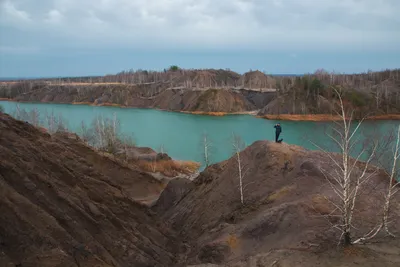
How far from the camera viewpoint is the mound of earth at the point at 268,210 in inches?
501

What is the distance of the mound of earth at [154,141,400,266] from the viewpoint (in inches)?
501

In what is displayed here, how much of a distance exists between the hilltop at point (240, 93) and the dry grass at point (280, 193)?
3892 cm

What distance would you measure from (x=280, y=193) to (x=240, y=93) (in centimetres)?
9475

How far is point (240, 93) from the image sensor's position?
11025 cm

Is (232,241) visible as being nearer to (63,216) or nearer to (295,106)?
(63,216)

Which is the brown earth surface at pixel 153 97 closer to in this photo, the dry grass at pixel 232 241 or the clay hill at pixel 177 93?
the clay hill at pixel 177 93

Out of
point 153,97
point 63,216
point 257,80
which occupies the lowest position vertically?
point 63,216

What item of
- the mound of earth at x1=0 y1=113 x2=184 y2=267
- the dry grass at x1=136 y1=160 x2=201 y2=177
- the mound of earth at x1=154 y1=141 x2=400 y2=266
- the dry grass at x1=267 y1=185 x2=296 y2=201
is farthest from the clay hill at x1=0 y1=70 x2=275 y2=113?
the mound of earth at x1=0 y1=113 x2=184 y2=267

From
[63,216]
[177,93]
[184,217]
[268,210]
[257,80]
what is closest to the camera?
[63,216]

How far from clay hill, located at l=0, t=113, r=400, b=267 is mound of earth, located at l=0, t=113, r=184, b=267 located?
36mm

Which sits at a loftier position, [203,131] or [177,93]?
[177,93]

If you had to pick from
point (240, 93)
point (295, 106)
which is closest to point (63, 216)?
point (295, 106)

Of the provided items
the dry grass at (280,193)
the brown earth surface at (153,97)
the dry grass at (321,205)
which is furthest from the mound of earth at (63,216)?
the brown earth surface at (153,97)

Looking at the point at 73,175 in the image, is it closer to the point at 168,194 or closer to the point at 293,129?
the point at 168,194
